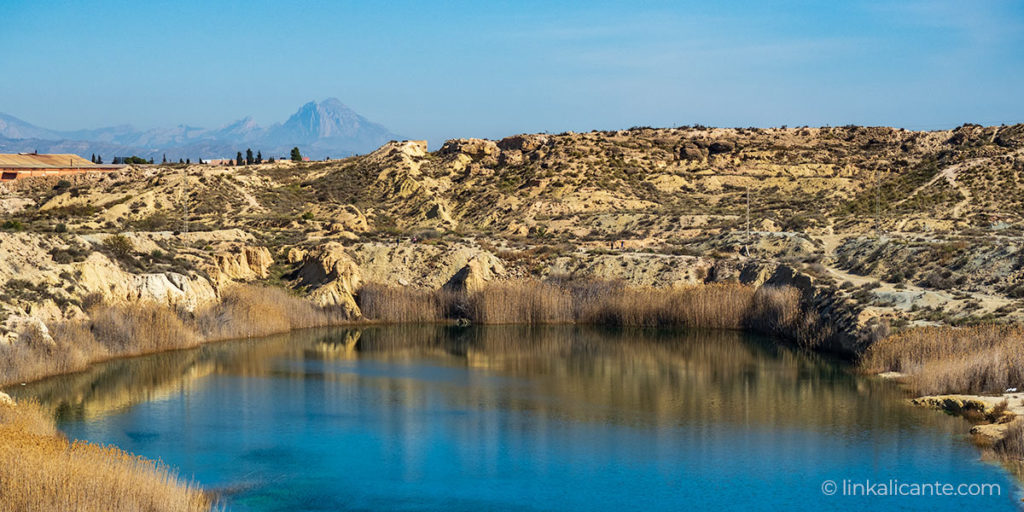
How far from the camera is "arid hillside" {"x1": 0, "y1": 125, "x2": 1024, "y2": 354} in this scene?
49406mm

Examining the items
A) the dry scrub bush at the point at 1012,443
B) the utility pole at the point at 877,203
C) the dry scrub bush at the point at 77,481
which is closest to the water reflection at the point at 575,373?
the dry scrub bush at the point at 1012,443

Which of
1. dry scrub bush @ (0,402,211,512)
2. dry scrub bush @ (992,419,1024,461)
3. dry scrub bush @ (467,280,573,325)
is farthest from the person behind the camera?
dry scrub bush @ (467,280,573,325)

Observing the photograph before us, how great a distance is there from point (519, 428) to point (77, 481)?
15.6m

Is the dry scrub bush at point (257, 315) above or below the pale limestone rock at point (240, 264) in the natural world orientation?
A: below

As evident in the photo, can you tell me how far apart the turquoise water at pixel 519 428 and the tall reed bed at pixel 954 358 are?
135 centimetres

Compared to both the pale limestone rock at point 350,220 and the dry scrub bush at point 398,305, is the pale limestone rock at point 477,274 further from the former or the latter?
the pale limestone rock at point 350,220

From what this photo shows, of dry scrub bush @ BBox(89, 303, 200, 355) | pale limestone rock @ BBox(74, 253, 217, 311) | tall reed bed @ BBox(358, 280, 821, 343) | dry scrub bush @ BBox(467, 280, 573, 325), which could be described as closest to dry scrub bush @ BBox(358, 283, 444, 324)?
tall reed bed @ BBox(358, 280, 821, 343)

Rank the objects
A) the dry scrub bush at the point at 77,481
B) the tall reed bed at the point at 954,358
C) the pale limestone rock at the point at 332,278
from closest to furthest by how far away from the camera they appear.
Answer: the dry scrub bush at the point at 77,481
the tall reed bed at the point at 954,358
the pale limestone rock at the point at 332,278

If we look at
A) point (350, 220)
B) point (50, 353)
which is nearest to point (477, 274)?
point (350, 220)

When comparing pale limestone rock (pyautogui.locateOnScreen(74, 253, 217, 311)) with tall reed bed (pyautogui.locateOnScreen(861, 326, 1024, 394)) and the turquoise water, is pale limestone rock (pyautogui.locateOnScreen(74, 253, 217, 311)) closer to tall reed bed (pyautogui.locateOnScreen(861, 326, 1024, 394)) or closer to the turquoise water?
the turquoise water

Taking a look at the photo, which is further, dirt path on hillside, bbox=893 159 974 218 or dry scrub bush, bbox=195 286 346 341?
dirt path on hillside, bbox=893 159 974 218

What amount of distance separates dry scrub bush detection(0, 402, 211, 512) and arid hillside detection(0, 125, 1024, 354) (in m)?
18.1

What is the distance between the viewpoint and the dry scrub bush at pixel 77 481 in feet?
66.7

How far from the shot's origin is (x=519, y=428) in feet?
111
